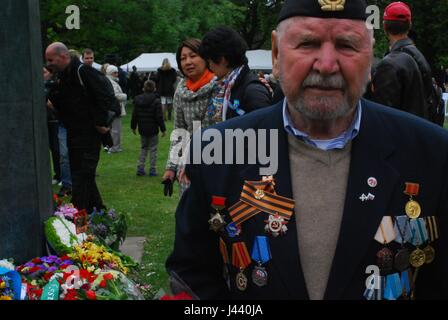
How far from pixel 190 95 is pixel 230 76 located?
0.58 meters

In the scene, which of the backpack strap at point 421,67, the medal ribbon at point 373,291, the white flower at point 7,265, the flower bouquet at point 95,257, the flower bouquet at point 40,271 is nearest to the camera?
the medal ribbon at point 373,291

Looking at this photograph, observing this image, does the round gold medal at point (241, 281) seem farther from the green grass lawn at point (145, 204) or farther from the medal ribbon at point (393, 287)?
the green grass lawn at point (145, 204)

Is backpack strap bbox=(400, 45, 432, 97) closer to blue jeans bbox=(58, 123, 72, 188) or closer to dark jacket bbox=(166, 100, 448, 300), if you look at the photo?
dark jacket bbox=(166, 100, 448, 300)

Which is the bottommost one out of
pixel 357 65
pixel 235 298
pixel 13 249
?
pixel 13 249

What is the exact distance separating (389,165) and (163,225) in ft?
24.4

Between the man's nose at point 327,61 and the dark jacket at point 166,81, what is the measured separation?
2221cm

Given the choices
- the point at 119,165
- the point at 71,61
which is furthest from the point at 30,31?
the point at 119,165

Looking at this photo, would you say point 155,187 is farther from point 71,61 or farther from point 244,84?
point 244,84

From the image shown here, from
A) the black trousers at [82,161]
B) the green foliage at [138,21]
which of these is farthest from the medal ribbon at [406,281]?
the green foliage at [138,21]

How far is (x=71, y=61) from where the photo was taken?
911cm

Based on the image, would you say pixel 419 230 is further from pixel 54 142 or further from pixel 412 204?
pixel 54 142

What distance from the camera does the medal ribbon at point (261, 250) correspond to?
2.54m

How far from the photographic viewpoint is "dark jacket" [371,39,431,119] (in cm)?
623

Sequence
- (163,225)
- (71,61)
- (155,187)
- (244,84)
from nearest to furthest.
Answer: (244,84) < (71,61) < (163,225) < (155,187)
